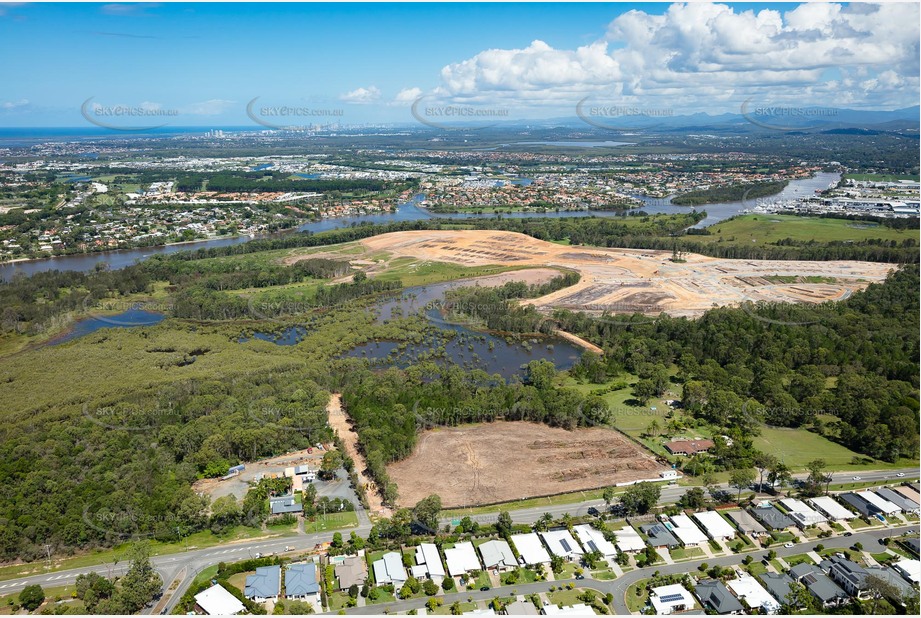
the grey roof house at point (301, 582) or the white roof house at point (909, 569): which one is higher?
the white roof house at point (909, 569)

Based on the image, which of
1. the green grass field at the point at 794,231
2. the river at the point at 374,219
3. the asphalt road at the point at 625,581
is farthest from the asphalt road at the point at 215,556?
the green grass field at the point at 794,231

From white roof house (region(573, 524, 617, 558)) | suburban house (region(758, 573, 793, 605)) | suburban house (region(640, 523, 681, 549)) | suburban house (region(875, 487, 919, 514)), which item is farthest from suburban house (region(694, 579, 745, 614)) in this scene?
suburban house (region(875, 487, 919, 514))

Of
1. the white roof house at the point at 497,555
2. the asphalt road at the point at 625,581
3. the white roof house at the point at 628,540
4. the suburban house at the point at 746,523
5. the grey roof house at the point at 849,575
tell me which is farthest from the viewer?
the suburban house at the point at 746,523

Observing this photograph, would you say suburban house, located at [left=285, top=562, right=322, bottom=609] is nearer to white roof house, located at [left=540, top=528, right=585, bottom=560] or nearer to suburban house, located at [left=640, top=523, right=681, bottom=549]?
white roof house, located at [left=540, top=528, right=585, bottom=560]

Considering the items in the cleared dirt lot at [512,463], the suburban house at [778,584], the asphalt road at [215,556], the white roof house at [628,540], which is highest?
the suburban house at [778,584]

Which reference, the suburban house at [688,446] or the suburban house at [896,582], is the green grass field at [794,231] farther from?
the suburban house at [896,582]

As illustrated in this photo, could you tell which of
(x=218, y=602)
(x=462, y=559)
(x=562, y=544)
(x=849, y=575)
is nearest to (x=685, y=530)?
→ (x=562, y=544)
